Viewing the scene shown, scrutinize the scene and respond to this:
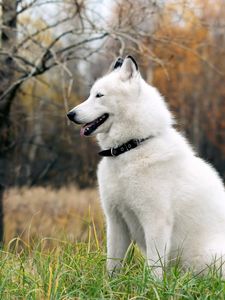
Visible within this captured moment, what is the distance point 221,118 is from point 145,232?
1147 inches

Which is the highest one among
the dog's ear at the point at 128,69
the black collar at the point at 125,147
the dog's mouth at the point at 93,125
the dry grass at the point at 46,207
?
the dog's ear at the point at 128,69

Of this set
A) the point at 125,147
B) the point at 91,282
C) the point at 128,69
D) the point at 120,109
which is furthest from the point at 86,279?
the point at 128,69

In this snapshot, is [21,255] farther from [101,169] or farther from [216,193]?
[216,193]

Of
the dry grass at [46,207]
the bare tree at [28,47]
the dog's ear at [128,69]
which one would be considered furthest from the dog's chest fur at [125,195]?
the dry grass at [46,207]

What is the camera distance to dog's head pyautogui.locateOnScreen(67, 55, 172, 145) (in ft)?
15.9

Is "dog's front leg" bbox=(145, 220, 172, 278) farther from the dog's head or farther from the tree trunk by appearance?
the tree trunk

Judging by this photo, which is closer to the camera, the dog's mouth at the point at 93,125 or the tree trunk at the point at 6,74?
the dog's mouth at the point at 93,125

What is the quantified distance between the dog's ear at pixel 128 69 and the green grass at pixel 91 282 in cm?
140

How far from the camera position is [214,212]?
4.80 meters

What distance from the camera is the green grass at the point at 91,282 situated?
13.1 feet

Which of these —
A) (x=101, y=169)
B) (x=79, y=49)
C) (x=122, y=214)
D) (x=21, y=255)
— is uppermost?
(x=79, y=49)

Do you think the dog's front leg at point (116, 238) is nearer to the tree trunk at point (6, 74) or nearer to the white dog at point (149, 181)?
the white dog at point (149, 181)

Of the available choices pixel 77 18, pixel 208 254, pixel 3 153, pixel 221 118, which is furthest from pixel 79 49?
pixel 221 118

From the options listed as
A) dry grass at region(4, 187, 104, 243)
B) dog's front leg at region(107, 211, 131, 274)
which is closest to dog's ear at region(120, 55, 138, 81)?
dog's front leg at region(107, 211, 131, 274)
